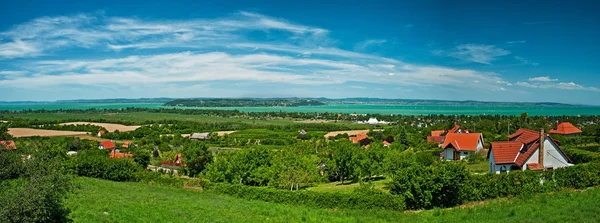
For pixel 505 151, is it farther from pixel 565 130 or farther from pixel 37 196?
pixel 565 130

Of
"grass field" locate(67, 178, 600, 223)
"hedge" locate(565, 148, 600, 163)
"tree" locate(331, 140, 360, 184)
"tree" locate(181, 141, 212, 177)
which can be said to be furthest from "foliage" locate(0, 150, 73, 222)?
"tree" locate(181, 141, 212, 177)

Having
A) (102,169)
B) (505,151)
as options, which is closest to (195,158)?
(102,169)

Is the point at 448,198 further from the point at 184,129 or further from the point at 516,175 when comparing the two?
the point at 184,129

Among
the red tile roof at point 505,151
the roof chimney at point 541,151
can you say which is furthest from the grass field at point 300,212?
the red tile roof at point 505,151

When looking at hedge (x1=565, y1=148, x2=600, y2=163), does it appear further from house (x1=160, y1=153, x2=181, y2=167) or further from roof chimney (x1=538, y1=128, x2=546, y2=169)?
house (x1=160, y1=153, x2=181, y2=167)

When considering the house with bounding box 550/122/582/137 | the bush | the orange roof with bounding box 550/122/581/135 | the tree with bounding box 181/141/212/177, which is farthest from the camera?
the orange roof with bounding box 550/122/581/135
